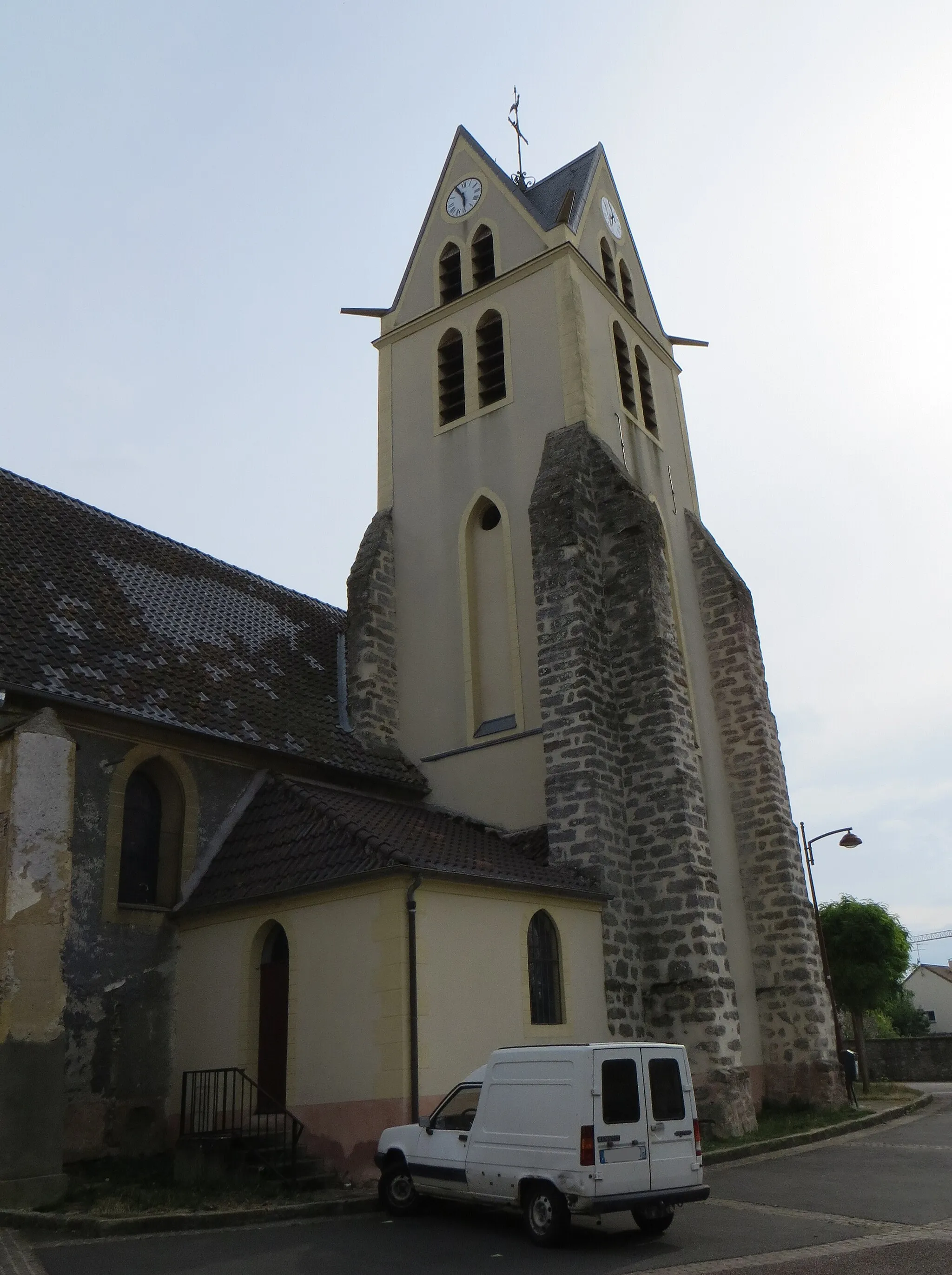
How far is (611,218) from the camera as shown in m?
24.7

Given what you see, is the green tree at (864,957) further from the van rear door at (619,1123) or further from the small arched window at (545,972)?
the van rear door at (619,1123)

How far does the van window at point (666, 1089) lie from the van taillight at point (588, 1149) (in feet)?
2.54

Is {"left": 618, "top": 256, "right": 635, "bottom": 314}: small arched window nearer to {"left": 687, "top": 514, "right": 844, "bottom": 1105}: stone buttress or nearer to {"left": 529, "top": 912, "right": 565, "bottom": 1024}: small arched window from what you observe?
{"left": 687, "top": 514, "right": 844, "bottom": 1105}: stone buttress

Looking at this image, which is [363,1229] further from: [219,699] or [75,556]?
[75,556]

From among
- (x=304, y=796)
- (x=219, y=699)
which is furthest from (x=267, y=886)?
(x=219, y=699)

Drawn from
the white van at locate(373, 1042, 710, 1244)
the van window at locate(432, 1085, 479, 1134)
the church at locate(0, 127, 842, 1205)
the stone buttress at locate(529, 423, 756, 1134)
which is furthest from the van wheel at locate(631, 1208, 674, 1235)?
the stone buttress at locate(529, 423, 756, 1134)

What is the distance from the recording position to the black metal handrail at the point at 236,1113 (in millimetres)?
12094

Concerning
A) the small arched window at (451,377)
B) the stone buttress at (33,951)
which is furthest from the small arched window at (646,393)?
the stone buttress at (33,951)

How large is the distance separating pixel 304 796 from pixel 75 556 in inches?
243

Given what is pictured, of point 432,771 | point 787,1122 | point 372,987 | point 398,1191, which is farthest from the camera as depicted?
point 432,771

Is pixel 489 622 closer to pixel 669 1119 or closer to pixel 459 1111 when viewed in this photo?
pixel 459 1111

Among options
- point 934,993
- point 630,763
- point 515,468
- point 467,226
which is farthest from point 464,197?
point 934,993

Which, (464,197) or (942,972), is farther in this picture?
(942,972)

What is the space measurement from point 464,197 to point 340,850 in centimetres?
1666
